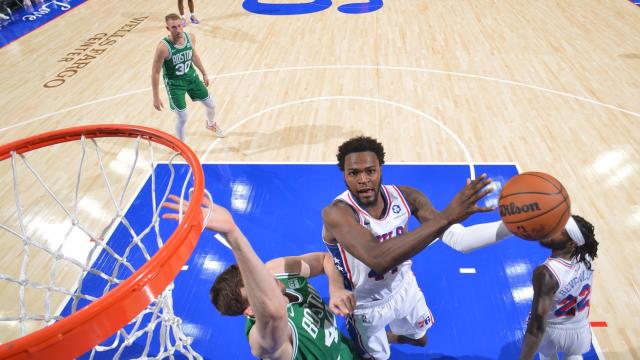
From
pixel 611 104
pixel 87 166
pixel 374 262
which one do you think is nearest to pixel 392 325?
pixel 374 262

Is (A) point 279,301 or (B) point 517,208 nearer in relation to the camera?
(A) point 279,301

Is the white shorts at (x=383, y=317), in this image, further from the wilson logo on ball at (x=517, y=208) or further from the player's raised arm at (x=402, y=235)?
the wilson logo on ball at (x=517, y=208)

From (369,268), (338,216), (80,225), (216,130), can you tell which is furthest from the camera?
(216,130)

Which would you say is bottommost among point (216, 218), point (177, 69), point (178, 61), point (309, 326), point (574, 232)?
point (177, 69)

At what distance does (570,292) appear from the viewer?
263 centimetres

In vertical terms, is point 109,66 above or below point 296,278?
below

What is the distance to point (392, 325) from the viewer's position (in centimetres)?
331

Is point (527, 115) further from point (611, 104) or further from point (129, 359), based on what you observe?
point (129, 359)

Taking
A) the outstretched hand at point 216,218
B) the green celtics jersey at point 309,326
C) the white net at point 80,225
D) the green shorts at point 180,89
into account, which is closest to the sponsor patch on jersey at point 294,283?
the green celtics jersey at point 309,326

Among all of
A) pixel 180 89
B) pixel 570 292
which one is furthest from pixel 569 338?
pixel 180 89

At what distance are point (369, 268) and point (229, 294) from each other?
0.96m

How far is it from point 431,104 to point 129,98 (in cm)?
522

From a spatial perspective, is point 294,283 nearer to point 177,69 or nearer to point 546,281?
point 546,281

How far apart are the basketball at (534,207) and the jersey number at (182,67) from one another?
447 centimetres
